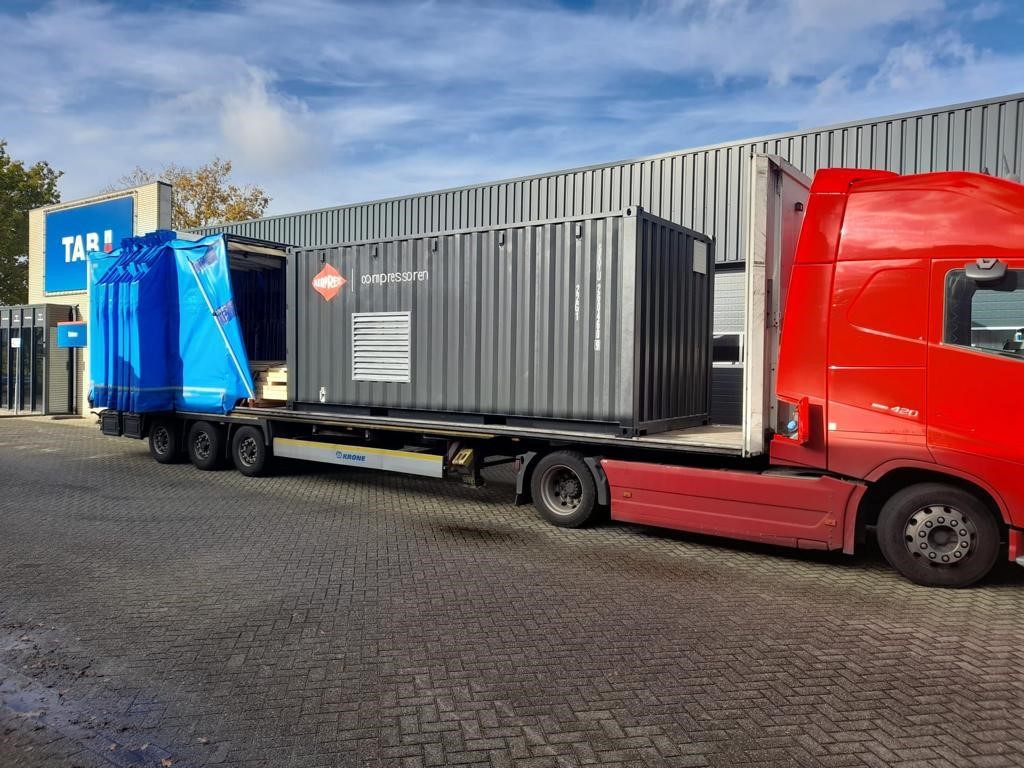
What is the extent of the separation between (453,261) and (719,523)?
417 cm

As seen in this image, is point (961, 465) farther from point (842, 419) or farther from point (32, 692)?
point (32, 692)

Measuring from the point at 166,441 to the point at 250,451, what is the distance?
206cm

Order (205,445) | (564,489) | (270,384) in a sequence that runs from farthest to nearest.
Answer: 1. (205,445)
2. (270,384)
3. (564,489)

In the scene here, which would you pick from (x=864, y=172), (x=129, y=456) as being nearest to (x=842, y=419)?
(x=864, y=172)

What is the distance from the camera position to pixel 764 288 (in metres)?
6.30

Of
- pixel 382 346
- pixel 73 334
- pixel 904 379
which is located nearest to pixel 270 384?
pixel 382 346

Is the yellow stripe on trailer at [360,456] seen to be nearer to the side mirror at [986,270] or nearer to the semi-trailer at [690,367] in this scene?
the semi-trailer at [690,367]

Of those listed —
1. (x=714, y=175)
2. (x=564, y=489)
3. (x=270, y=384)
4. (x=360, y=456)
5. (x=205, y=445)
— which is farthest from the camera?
(x=714, y=175)

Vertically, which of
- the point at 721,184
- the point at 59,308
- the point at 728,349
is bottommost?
the point at 728,349

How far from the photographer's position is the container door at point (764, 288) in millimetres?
6207

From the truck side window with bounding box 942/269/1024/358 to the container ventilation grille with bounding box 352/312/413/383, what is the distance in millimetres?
5704

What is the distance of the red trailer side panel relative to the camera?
6.00 m

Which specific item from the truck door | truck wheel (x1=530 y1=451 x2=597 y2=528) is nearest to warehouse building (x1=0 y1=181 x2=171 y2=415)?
truck wheel (x1=530 y1=451 x2=597 y2=528)

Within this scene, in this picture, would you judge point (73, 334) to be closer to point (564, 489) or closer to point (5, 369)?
point (5, 369)
